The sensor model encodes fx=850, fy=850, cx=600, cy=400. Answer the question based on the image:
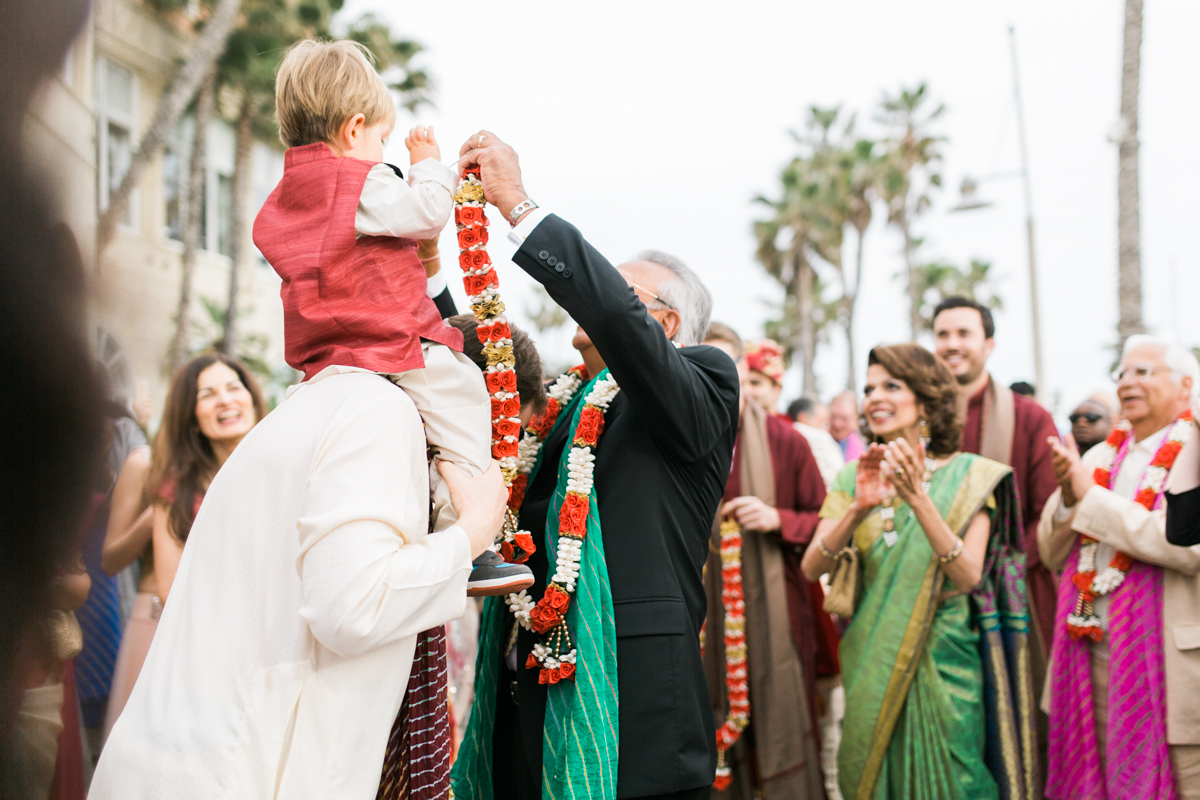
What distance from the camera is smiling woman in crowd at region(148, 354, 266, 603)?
3545 mm

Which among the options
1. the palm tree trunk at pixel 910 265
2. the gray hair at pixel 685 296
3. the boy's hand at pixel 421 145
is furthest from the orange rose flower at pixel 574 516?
the palm tree trunk at pixel 910 265

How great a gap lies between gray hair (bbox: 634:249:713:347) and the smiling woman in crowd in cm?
199

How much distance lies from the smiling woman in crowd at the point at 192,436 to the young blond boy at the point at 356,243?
6.87 ft

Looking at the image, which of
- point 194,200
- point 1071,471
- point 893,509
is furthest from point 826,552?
point 194,200

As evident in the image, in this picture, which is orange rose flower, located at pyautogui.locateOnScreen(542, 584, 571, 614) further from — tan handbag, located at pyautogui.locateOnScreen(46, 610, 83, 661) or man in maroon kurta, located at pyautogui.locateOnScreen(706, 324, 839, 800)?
man in maroon kurta, located at pyautogui.locateOnScreen(706, 324, 839, 800)

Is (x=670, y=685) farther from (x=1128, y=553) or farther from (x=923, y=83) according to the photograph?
(x=923, y=83)

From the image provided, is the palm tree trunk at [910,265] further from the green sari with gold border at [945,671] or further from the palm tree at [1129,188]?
the green sari with gold border at [945,671]

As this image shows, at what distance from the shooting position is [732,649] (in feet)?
14.5

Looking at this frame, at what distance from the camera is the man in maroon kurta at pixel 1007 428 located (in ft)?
15.2

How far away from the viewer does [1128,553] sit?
3.53m

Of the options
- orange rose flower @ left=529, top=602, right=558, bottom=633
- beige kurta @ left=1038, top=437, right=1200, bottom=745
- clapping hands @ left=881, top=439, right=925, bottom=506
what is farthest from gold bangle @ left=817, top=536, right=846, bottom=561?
orange rose flower @ left=529, top=602, right=558, bottom=633

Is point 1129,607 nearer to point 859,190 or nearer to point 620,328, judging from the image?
point 620,328

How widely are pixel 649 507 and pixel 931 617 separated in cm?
186

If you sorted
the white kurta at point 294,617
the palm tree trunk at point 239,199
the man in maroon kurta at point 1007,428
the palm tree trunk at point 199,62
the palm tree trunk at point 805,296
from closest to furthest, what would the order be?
the white kurta at point 294,617 → the man in maroon kurta at point 1007,428 → the palm tree trunk at point 199,62 → the palm tree trunk at point 239,199 → the palm tree trunk at point 805,296
